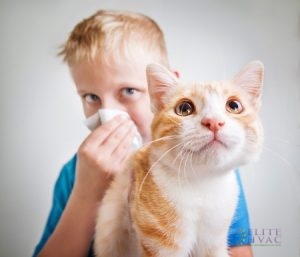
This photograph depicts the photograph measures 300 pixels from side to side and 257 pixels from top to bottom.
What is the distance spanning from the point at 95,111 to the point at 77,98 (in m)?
0.07

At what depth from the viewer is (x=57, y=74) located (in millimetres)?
1090

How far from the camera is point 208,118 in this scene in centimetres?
80

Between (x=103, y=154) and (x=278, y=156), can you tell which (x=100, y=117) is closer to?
(x=103, y=154)

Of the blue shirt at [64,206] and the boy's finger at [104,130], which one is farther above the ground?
the boy's finger at [104,130]

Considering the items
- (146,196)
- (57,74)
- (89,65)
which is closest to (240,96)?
(146,196)

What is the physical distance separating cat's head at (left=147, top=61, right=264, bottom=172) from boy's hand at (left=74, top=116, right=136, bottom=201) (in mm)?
155

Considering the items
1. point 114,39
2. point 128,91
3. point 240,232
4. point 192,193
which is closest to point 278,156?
point 240,232

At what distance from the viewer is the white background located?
1.07 metres

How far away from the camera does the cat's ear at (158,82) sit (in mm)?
903

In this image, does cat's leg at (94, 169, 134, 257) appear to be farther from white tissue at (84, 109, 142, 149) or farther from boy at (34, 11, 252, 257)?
white tissue at (84, 109, 142, 149)

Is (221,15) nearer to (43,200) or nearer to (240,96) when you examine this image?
(240,96)

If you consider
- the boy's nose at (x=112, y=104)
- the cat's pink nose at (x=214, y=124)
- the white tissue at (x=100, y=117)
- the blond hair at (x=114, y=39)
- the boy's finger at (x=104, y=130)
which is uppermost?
the blond hair at (x=114, y=39)

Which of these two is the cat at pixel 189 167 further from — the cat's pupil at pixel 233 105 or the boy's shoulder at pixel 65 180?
the boy's shoulder at pixel 65 180

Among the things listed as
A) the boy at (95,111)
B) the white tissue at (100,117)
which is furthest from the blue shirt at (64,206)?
the white tissue at (100,117)
